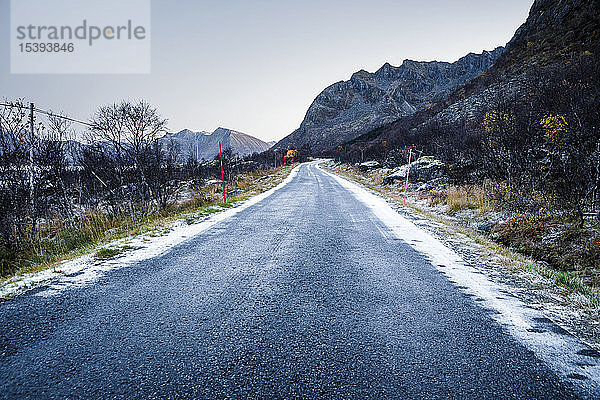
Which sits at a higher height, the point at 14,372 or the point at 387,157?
the point at 387,157

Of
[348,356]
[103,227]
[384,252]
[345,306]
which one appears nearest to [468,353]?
[348,356]

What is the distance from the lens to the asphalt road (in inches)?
79.2

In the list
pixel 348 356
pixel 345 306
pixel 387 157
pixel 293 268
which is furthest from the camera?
pixel 387 157

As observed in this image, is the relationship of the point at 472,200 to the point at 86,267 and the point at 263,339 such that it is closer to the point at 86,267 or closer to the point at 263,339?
the point at 263,339

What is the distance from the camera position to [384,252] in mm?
5504

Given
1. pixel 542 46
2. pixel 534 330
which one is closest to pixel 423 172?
pixel 534 330

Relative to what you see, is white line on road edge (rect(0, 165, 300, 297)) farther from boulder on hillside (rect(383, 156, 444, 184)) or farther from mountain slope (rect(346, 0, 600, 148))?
mountain slope (rect(346, 0, 600, 148))

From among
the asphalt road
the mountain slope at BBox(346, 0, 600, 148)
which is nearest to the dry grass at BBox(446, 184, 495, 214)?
the asphalt road

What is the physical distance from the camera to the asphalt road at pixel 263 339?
2.01m

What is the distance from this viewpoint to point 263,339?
2596 mm

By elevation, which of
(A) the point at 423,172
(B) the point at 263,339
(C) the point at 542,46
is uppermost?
(C) the point at 542,46

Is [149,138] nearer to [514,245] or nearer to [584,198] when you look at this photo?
[514,245]

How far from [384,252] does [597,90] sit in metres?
8.41

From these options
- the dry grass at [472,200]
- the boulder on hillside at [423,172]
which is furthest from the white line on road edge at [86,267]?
the boulder on hillside at [423,172]
